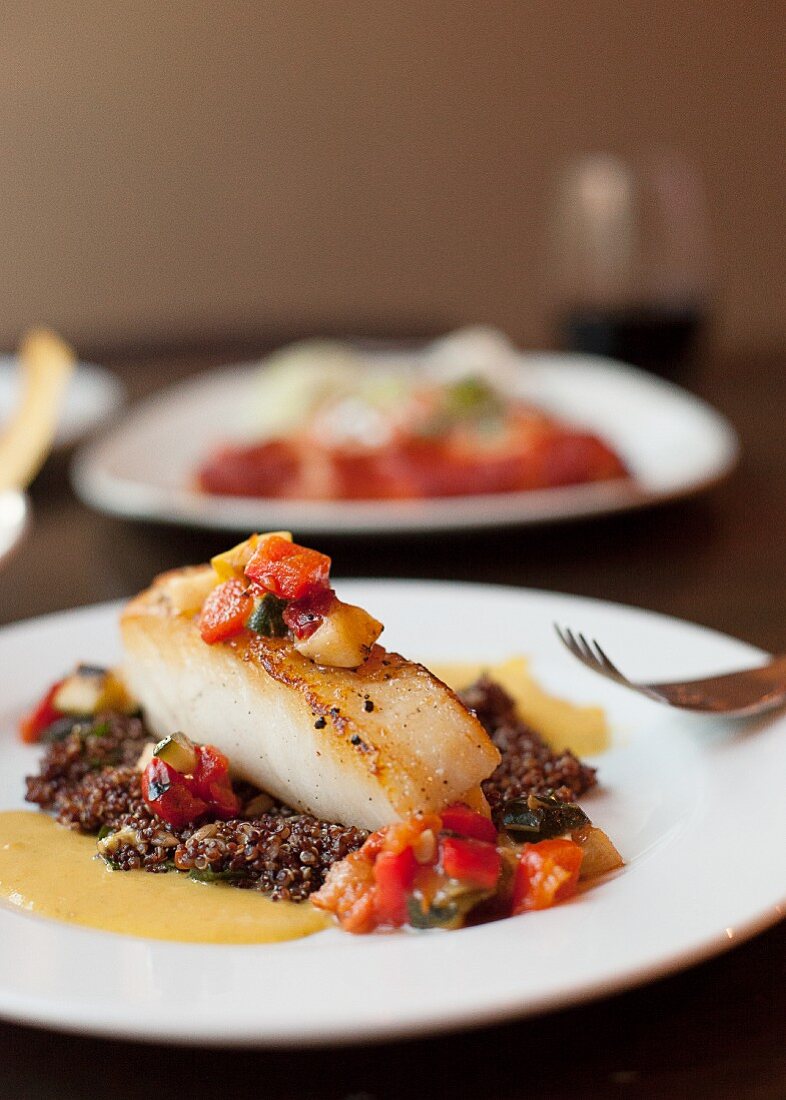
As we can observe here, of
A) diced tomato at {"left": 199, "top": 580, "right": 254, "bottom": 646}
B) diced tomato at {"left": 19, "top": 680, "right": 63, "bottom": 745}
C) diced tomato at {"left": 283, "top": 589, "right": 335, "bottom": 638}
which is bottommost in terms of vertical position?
diced tomato at {"left": 19, "top": 680, "right": 63, "bottom": 745}

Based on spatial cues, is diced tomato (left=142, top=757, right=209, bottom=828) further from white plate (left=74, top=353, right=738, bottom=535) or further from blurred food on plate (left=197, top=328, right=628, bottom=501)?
blurred food on plate (left=197, top=328, right=628, bottom=501)

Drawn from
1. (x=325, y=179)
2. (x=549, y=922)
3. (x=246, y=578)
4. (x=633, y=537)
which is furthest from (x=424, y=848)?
(x=325, y=179)

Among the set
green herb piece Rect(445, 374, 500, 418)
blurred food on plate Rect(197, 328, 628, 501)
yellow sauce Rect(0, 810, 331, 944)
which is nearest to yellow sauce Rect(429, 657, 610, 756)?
yellow sauce Rect(0, 810, 331, 944)

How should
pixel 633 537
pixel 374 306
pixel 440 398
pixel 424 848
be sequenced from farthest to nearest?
pixel 374 306 → pixel 440 398 → pixel 633 537 → pixel 424 848

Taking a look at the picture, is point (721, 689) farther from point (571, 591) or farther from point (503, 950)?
point (571, 591)

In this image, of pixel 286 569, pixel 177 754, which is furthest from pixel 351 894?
pixel 286 569

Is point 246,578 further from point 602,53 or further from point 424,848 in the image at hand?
point 602,53
